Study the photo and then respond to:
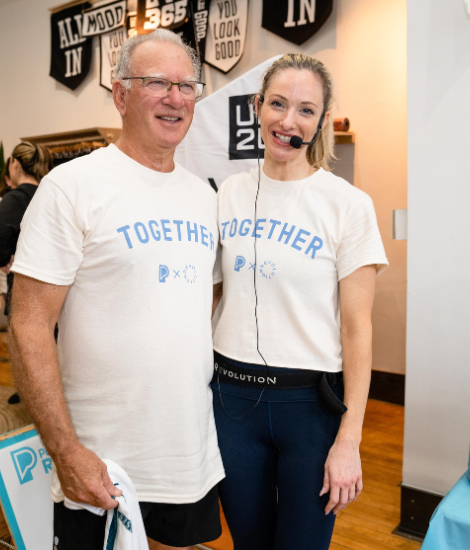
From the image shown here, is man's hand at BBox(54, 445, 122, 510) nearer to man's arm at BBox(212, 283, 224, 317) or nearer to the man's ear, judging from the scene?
man's arm at BBox(212, 283, 224, 317)

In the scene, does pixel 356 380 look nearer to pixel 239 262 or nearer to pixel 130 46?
pixel 239 262

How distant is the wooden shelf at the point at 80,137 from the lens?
217 inches

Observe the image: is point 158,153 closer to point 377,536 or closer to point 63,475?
point 63,475

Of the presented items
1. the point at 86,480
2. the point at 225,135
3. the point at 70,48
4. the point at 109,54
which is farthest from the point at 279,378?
the point at 70,48

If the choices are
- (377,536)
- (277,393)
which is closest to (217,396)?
(277,393)

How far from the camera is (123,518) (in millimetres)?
1218

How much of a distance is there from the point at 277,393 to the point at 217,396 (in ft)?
0.58

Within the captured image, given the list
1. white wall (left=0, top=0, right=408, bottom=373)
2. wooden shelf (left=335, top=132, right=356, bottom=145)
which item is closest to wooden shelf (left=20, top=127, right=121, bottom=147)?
white wall (left=0, top=0, right=408, bottom=373)

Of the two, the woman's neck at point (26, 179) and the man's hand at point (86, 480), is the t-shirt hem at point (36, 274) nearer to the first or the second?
the man's hand at point (86, 480)

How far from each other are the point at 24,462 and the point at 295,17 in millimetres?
3838

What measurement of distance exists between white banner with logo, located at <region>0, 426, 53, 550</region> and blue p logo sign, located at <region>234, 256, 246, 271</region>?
116cm

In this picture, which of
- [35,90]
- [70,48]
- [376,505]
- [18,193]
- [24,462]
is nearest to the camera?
[24,462]

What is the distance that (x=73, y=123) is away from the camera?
6.22 metres

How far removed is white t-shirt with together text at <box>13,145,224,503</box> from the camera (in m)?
1.23
